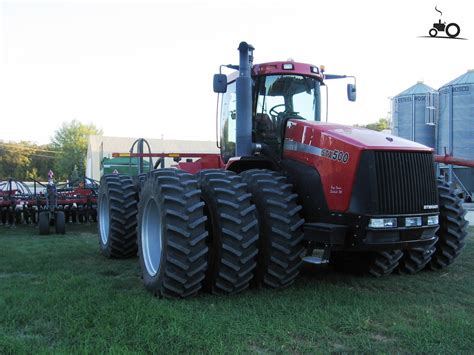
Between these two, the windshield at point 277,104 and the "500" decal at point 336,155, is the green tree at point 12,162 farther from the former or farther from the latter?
the "500" decal at point 336,155

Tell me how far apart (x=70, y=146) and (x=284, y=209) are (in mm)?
67548

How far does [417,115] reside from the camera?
21.3 m

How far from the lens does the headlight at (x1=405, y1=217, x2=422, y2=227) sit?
4934 millimetres

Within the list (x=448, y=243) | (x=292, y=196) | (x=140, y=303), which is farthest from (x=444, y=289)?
(x=140, y=303)

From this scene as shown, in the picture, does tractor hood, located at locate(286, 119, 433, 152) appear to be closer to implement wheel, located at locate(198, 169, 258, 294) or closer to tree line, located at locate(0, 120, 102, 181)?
implement wheel, located at locate(198, 169, 258, 294)

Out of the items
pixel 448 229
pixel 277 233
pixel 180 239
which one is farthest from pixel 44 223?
pixel 448 229

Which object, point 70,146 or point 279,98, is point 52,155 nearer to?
point 70,146

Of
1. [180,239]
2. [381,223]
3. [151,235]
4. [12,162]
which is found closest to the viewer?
[381,223]

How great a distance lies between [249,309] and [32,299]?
2.15 metres

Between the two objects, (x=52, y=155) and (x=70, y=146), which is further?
(x=52, y=155)

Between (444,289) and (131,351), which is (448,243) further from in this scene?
(131,351)

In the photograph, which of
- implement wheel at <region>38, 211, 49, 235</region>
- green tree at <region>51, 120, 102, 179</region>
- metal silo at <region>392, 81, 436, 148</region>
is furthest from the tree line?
implement wheel at <region>38, 211, 49, 235</region>

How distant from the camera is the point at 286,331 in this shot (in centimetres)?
407

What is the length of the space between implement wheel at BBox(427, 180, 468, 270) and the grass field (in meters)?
0.26
